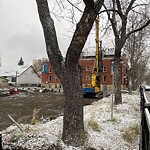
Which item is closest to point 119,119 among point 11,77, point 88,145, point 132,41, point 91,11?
point 88,145

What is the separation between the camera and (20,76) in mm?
66562

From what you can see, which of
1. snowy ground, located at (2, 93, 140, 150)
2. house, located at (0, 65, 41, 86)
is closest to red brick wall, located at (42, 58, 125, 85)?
house, located at (0, 65, 41, 86)

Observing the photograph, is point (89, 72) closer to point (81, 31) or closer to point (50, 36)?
point (50, 36)

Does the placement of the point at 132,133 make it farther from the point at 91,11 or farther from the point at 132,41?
the point at 132,41

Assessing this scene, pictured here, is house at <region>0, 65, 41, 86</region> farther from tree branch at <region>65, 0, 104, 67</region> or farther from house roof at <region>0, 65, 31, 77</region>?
tree branch at <region>65, 0, 104, 67</region>

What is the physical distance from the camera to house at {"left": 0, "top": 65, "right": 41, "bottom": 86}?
65.7 metres

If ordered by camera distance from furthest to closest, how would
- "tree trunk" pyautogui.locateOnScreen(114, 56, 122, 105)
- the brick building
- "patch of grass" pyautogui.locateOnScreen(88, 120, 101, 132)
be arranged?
the brick building, "tree trunk" pyautogui.locateOnScreen(114, 56, 122, 105), "patch of grass" pyautogui.locateOnScreen(88, 120, 101, 132)

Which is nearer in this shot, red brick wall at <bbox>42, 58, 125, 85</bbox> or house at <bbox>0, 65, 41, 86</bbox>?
red brick wall at <bbox>42, 58, 125, 85</bbox>

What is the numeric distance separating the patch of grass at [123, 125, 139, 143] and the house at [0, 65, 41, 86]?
57386 mm

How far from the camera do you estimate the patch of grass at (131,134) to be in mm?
6642

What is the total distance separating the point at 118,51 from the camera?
520 inches

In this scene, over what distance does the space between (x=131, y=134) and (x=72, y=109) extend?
90.6 inches

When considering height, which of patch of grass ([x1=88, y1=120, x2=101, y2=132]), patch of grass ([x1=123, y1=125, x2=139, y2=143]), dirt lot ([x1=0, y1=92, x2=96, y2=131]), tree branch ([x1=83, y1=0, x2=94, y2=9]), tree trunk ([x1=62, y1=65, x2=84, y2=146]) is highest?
A: tree branch ([x1=83, y1=0, x2=94, y2=9])

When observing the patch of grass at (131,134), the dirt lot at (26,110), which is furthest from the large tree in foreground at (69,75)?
the dirt lot at (26,110)
